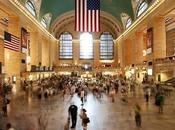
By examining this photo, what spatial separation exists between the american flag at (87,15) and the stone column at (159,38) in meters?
8.51

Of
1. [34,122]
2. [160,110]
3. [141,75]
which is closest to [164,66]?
[141,75]

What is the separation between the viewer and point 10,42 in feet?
100

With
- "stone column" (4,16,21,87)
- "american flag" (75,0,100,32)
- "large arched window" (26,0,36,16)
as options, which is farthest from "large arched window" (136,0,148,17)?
"stone column" (4,16,21,87)

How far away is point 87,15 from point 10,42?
1392 cm

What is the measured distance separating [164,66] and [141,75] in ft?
39.1

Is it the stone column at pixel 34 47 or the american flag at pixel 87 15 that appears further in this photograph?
the stone column at pixel 34 47

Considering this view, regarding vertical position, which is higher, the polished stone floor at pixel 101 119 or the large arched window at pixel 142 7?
the large arched window at pixel 142 7

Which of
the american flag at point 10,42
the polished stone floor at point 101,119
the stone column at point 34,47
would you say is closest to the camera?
the polished stone floor at point 101,119

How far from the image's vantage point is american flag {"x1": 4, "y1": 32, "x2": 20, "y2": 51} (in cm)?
2903

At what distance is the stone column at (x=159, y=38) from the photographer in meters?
37.9

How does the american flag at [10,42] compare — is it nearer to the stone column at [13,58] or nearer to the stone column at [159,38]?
the stone column at [13,58]

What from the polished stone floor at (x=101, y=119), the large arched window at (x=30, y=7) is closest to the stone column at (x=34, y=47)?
the large arched window at (x=30, y=7)

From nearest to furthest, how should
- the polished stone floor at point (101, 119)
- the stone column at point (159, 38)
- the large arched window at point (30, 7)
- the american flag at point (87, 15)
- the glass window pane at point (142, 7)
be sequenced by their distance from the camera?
the polished stone floor at point (101, 119), the stone column at point (159, 38), the american flag at point (87, 15), the large arched window at point (30, 7), the glass window pane at point (142, 7)

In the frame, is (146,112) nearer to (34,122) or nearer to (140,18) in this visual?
(34,122)
